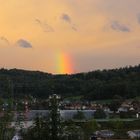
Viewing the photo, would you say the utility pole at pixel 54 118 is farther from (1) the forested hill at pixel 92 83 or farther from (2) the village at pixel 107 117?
(1) the forested hill at pixel 92 83

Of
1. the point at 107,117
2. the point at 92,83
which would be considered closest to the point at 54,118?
the point at 107,117

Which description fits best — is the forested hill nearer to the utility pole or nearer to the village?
the village

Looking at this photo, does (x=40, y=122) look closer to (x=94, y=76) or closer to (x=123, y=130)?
(x=123, y=130)

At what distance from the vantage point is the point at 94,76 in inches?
7328

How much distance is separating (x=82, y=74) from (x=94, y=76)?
505 cm

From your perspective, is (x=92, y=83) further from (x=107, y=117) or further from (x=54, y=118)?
(x=54, y=118)

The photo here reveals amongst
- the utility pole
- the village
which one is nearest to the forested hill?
the village

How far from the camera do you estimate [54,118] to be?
20109 mm

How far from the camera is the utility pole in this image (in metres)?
20.0

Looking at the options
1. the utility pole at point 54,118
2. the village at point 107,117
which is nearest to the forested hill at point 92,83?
the village at point 107,117

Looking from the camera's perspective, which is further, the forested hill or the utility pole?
the forested hill

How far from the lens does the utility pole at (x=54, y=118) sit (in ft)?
65.6

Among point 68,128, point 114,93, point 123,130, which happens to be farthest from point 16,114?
point 114,93

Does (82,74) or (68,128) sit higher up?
(82,74)
